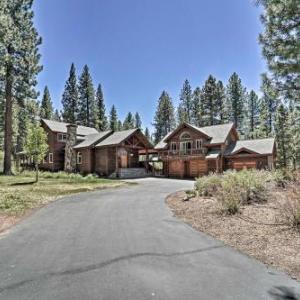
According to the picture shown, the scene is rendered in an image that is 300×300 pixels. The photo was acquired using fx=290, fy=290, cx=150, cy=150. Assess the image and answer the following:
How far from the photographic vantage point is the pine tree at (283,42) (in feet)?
25.8

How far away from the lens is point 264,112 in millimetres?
50625

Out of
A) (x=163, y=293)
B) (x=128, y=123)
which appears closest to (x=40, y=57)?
(x=163, y=293)

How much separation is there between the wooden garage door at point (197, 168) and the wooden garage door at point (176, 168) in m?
1.11

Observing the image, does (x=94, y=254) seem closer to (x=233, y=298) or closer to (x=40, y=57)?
(x=233, y=298)

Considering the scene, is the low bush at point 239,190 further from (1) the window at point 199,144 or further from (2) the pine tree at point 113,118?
(2) the pine tree at point 113,118

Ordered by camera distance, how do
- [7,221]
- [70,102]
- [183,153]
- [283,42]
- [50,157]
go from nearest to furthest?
[283,42] → [7,221] → [183,153] → [50,157] → [70,102]

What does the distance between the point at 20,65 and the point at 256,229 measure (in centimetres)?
2726

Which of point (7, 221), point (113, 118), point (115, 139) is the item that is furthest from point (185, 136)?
point (113, 118)

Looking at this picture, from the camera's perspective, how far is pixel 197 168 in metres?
34.6

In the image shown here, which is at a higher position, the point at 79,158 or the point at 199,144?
the point at 199,144

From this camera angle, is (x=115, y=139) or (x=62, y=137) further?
(x=62, y=137)

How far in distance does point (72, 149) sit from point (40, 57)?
1202 centimetres

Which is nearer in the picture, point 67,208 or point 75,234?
point 75,234

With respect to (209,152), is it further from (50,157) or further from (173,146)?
(50,157)
